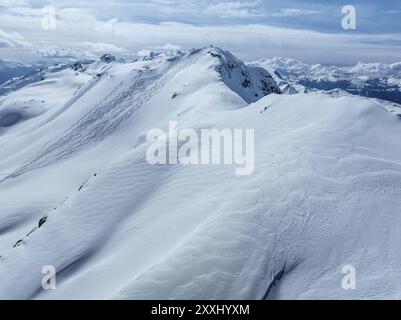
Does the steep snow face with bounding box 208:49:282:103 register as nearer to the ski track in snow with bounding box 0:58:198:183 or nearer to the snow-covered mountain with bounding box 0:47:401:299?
the ski track in snow with bounding box 0:58:198:183

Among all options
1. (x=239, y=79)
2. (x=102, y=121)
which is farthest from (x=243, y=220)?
(x=239, y=79)

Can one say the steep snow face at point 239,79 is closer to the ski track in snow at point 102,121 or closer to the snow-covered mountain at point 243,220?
the ski track in snow at point 102,121

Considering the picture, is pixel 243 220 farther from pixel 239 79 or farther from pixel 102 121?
pixel 239 79

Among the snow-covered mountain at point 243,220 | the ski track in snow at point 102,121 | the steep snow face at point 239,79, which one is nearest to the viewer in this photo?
the snow-covered mountain at point 243,220

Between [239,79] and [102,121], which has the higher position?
[239,79]

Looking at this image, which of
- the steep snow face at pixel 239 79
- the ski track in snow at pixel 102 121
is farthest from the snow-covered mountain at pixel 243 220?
the steep snow face at pixel 239 79

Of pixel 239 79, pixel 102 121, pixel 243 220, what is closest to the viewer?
pixel 243 220

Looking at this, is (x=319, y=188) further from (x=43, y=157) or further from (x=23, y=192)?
(x=43, y=157)

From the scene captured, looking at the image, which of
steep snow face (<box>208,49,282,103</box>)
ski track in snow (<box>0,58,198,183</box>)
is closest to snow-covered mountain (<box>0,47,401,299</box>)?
ski track in snow (<box>0,58,198,183</box>)

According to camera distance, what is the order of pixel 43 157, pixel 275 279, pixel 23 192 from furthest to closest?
pixel 43 157 < pixel 23 192 < pixel 275 279

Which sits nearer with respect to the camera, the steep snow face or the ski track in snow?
the ski track in snow
